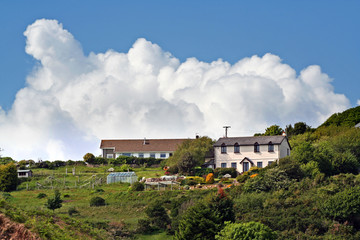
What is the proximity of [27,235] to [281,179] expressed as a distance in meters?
36.7

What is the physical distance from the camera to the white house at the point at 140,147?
96.8m

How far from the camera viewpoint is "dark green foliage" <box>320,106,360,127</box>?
292ft

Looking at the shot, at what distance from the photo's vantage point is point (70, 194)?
58875 millimetres

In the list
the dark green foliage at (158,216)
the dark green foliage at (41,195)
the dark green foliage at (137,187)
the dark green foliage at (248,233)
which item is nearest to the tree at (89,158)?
the dark green foliage at (137,187)

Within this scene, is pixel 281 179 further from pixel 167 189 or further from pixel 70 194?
pixel 70 194

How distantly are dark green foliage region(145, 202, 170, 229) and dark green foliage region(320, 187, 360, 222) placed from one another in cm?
1376

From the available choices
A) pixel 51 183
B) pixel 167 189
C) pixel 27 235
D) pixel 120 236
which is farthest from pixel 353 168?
pixel 27 235

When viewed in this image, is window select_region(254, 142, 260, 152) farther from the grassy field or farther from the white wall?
the grassy field

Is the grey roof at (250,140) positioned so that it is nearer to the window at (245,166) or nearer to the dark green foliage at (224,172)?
the window at (245,166)

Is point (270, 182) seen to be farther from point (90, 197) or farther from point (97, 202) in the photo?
point (90, 197)

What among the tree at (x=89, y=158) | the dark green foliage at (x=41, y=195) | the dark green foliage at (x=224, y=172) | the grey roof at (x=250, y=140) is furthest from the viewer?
the tree at (x=89, y=158)

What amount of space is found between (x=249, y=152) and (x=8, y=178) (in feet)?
106

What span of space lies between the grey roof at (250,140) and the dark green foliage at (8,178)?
1093 inches

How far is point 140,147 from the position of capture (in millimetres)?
98062
